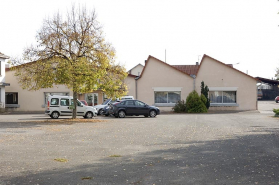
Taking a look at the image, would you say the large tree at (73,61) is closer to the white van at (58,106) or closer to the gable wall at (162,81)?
the white van at (58,106)

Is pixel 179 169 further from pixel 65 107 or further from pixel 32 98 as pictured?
pixel 32 98

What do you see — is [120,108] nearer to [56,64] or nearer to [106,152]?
[56,64]

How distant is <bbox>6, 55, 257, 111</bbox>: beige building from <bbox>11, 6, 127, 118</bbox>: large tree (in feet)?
56.4

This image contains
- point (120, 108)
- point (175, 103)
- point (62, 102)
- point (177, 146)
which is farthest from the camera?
point (175, 103)

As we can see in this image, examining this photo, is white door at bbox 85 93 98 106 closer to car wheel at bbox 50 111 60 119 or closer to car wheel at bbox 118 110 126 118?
car wheel at bbox 118 110 126 118

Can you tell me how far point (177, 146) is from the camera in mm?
12250

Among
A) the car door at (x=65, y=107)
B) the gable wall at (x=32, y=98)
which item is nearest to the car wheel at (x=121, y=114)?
the car door at (x=65, y=107)

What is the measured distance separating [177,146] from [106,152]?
2510mm

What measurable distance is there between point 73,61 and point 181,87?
20626mm

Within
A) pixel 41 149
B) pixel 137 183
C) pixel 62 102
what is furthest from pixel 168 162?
pixel 62 102

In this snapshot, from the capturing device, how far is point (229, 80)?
41406 mm

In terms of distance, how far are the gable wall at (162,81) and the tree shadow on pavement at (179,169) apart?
30.2 metres

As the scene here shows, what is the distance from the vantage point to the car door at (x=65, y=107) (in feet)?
89.5

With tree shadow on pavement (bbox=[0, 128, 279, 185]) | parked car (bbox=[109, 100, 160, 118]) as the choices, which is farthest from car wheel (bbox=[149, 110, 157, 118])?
tree shadow on pavement (bbox=[0, 128, 279, 185])
